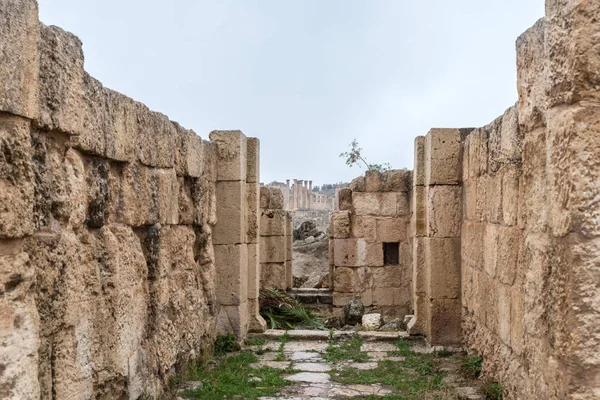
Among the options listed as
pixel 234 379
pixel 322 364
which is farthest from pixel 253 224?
pixel 234 379

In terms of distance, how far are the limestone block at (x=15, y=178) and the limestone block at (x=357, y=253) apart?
9.04 m

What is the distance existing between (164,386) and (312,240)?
540 inches

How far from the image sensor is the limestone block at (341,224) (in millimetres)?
11688

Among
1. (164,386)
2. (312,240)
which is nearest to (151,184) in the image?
(164,386)

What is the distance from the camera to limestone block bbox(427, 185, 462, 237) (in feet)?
24.7

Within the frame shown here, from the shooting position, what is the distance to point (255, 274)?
843cm

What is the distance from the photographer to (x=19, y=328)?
2.76m

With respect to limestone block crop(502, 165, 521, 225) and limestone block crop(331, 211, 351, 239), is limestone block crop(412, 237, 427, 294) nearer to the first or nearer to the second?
limestone block crop(502, 165, 521, 225)

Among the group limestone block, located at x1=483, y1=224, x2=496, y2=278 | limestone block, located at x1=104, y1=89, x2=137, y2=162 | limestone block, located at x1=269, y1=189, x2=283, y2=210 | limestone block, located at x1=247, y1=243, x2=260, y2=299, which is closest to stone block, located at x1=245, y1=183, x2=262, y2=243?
limestone block, located at x1=247, y1=243, x2=260, y2=299

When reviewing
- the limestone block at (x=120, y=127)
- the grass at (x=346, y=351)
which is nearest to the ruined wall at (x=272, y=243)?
the grass at (x=346, y=351)

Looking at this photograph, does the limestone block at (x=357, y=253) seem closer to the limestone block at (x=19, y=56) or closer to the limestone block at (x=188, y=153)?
the limestone block at (x=188, y=153)

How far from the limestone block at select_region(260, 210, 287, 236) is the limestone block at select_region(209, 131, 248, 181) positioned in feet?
16.7

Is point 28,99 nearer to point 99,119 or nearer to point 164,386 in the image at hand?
point 99,119

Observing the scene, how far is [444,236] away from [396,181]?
146 inches
